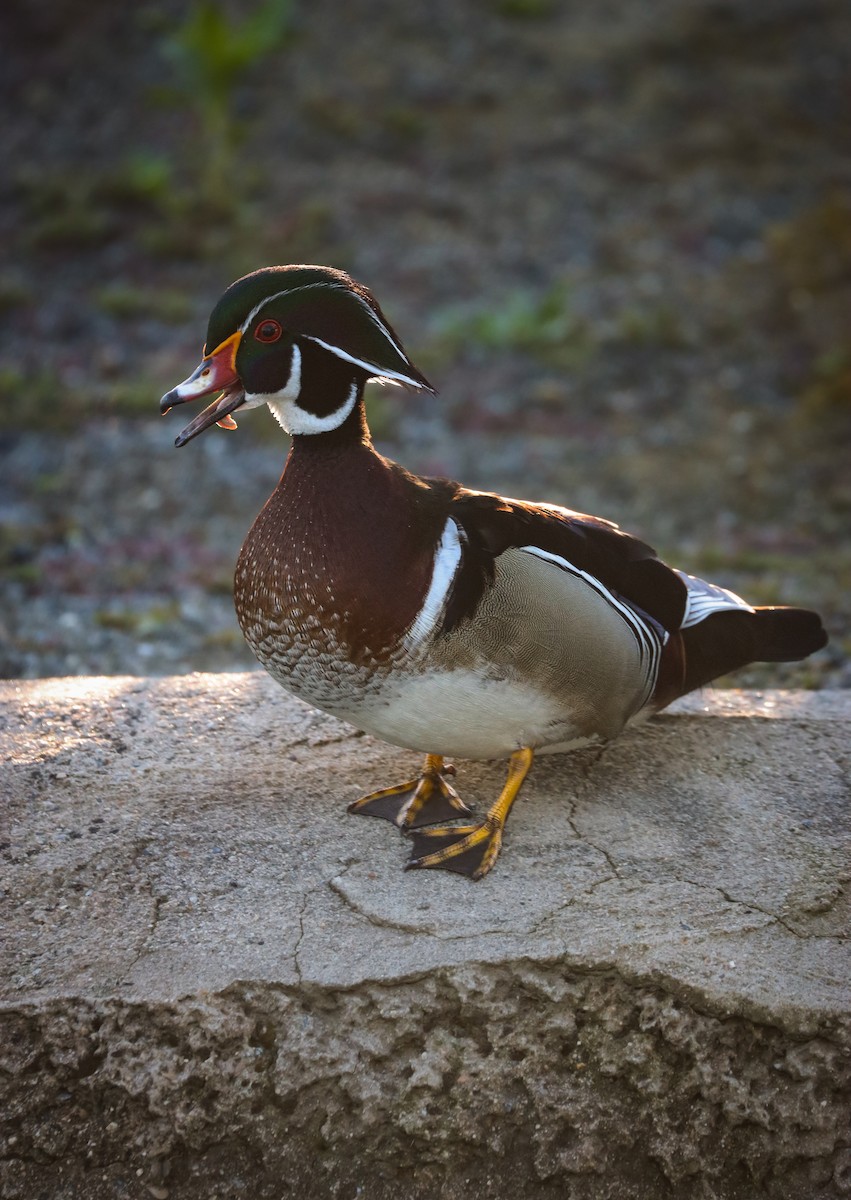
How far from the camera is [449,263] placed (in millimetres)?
9984

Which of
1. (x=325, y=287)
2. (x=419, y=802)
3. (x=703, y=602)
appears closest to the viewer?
(x=325, y=287)

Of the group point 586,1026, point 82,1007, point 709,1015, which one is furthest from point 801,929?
point 82,1007

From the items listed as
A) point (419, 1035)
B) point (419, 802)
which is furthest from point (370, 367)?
point (419, 1035)

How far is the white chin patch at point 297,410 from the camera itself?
10.5ft

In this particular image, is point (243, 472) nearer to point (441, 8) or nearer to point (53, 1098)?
point (53, 1098)

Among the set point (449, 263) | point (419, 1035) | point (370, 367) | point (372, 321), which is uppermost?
point (372, 321)

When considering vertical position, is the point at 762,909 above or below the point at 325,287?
below

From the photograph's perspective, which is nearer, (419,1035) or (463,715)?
(419,1035)

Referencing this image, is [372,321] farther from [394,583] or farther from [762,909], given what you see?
[762,909]

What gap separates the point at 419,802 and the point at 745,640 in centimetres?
110

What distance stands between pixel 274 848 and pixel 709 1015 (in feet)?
3.80

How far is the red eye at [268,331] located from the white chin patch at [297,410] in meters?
0.12

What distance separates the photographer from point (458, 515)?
3355 mm

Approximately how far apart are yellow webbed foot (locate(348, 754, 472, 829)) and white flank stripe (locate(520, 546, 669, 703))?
61 centimetres
